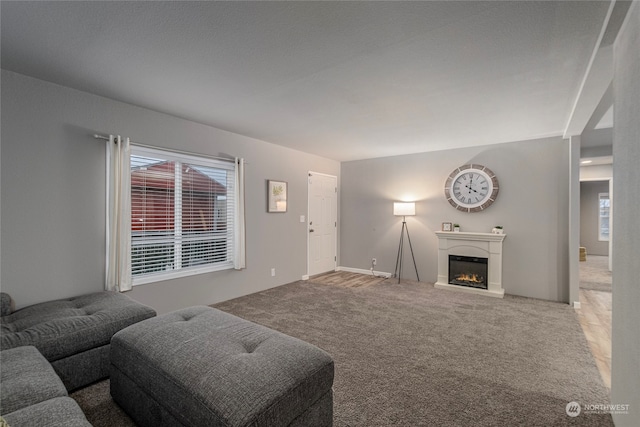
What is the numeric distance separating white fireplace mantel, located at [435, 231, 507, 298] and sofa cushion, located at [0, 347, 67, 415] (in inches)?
195

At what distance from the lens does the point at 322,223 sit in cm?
607

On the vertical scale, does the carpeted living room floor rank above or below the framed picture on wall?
below

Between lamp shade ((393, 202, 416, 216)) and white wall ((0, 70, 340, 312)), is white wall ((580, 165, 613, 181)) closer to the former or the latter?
lamp shade ((393, 202, 416, 216))

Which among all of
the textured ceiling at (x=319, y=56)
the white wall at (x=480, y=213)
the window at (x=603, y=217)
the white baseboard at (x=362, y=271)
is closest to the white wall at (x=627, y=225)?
the textured ceiling at (x=319, y=56)

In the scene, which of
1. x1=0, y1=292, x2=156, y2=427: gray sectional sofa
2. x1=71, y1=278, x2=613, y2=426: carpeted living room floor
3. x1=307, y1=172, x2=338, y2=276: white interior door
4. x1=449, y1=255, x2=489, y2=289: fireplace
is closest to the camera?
x1=0, y1=292, x2=156, y2=427: gray sectional sofa

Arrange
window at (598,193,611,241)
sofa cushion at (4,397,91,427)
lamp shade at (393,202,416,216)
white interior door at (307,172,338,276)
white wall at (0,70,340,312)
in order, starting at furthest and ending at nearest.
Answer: window at (598,193,611,241), white interior door at (307,172,338,276), lamp shade at (393,202,416,216), white wall at (0,70,340,312), sofa cushion at (4,397,91,427)

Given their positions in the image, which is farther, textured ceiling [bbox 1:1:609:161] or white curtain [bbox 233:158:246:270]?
white curtain [bbox 233:158:246:270]

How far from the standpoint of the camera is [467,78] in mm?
2510

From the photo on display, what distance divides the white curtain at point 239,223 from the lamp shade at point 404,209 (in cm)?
283

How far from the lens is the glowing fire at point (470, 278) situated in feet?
15.9

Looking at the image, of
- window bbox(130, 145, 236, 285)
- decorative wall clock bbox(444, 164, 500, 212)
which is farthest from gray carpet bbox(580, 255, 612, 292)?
window bbox(130, 145, 236, 285)

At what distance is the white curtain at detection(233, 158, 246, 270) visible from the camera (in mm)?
4246

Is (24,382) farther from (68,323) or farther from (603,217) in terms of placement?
(603,217)

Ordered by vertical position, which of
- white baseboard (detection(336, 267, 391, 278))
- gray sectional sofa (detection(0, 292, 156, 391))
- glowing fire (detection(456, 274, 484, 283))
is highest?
gray sectional sofa (detection(0, 292, 156, 391))
